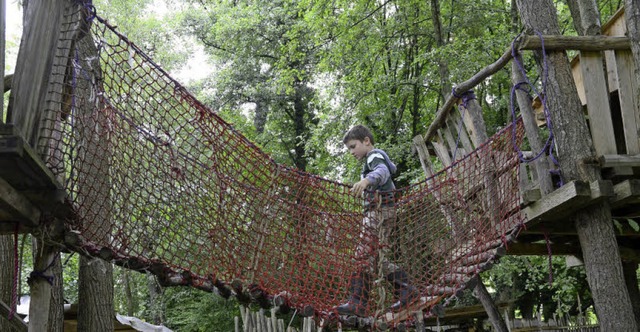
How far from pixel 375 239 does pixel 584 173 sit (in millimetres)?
1119

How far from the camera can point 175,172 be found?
2.98 metres

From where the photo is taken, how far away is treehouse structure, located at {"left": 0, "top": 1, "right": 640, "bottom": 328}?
2.67 m

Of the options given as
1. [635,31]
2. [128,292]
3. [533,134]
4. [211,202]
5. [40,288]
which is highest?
[128,292]

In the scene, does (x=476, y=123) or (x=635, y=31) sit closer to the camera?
(x=635, y=31)

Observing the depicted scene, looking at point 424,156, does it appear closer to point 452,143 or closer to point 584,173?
point 452,143

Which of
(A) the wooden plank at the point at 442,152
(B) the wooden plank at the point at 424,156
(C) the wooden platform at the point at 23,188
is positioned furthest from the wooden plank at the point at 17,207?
(B) the wooden plank at the point at 424,156

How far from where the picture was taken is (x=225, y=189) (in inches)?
123

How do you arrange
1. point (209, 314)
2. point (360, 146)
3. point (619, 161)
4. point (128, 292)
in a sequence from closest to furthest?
point (619, 161) → point (360, 146) → point (209, 314) → point (128, 292)

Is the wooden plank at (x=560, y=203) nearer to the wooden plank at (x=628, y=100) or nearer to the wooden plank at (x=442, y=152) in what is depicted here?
the wooden plank at (x=628, y=100)

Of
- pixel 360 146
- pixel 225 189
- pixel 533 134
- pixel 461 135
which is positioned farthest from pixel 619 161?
pixel 225 189

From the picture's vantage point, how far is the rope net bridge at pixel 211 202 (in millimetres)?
2788

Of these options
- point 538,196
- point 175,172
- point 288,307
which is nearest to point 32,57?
point 175,172

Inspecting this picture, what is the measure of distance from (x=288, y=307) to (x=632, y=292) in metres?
3.33

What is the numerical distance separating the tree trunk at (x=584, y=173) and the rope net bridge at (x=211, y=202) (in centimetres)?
34
